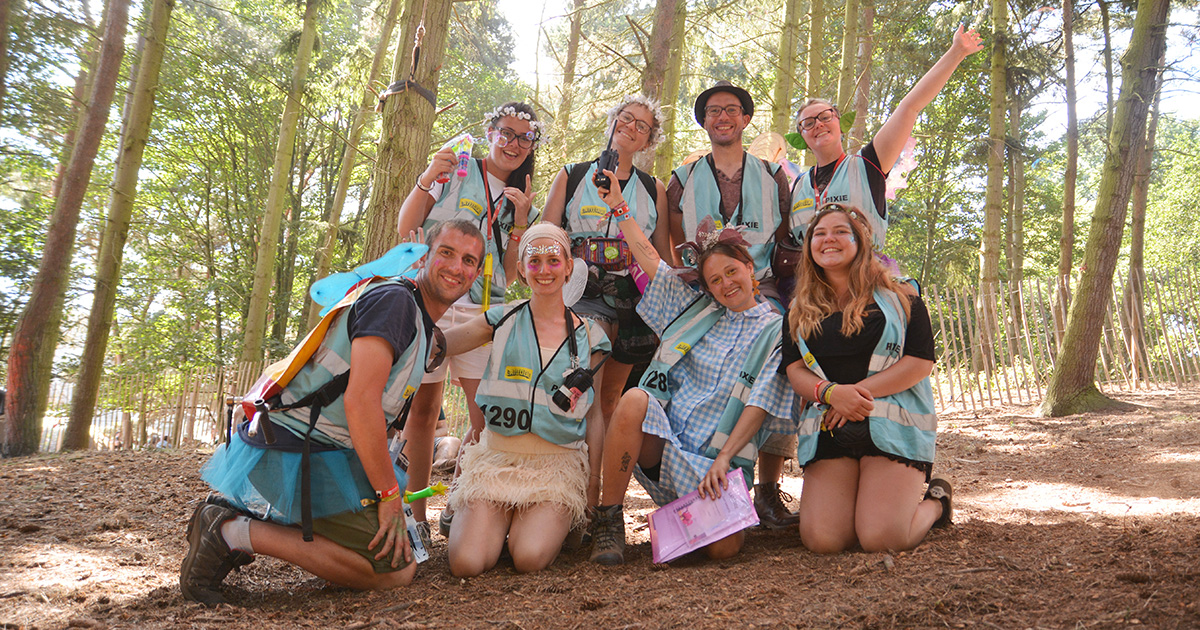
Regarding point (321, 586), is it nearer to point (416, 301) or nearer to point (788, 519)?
point (416, 301)

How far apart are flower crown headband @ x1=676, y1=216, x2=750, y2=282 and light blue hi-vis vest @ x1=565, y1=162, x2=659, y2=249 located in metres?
0.26

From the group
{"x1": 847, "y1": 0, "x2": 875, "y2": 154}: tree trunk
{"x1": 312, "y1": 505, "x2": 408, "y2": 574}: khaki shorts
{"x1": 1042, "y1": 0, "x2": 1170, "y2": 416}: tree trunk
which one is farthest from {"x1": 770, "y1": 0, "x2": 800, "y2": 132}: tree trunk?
{"x1": 312, "y1": 505, "x2": 408, "y2": 574}: khaki shorts

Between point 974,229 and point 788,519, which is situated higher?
point 974,229

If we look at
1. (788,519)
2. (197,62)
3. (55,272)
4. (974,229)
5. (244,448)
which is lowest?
(788,519)

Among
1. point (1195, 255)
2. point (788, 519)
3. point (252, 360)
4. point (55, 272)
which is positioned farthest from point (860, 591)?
point (1195, 255)

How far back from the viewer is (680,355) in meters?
3.58

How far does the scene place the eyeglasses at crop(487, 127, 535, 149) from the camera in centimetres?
384

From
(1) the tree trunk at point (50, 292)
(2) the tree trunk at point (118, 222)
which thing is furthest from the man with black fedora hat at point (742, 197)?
(1) the tree trunk at point (50, 292)

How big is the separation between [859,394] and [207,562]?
2687 millimetres

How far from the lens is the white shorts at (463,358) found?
3.58 meters

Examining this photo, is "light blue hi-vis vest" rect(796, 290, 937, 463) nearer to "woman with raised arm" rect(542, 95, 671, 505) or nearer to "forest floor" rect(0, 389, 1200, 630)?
"forest floor" rect(0, 389, 1200, 630)

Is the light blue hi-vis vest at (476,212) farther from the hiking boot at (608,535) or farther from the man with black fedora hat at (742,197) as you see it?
the hiking boot at (608,535)

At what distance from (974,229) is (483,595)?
20.6 metres

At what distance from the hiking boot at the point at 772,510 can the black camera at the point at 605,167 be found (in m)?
1.83
